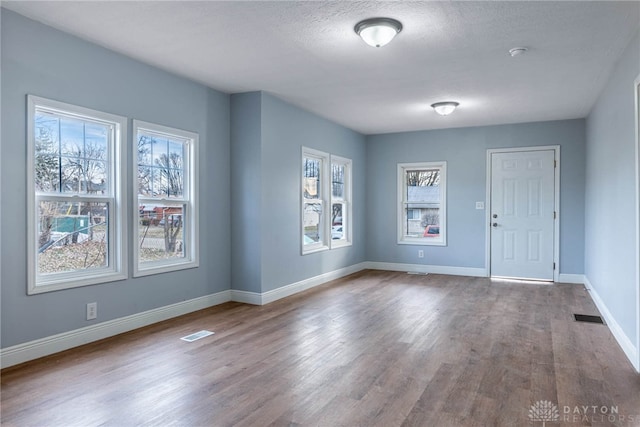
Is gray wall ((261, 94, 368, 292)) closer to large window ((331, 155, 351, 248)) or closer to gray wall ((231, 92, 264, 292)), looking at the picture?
gray wall ((231, 92, 264, 292))

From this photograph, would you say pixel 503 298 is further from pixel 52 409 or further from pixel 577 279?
pixel 52 409

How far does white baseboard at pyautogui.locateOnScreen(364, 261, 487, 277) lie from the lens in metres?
7.06

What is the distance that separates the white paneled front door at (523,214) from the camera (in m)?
6.58

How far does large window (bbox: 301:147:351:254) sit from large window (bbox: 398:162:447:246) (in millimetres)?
1103

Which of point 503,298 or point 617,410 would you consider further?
point 503,298

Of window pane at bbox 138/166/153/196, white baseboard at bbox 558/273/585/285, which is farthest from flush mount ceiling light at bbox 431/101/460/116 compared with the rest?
window pane at bbox 138/166/153/196

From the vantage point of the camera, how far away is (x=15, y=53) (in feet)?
10.00

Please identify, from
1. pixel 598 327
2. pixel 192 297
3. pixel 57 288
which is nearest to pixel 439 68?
pixel 598 327

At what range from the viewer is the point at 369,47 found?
3.60 metres

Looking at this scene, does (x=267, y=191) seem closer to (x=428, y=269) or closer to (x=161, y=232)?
(x=161, y=232)

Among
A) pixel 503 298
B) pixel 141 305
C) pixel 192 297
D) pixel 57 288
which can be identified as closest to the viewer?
pixel 57 288

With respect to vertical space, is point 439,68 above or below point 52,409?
above

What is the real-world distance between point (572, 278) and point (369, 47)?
510 cm

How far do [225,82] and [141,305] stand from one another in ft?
8.35
